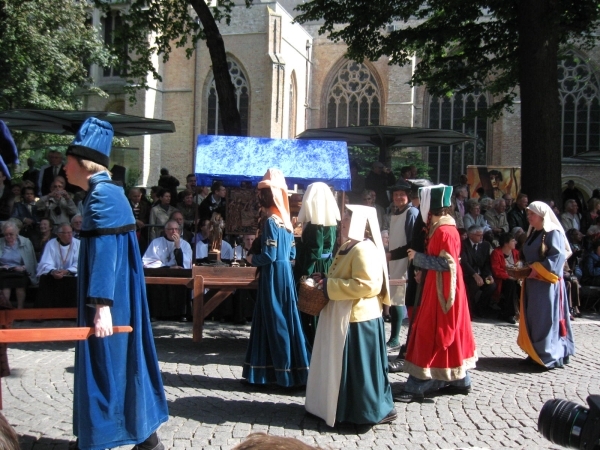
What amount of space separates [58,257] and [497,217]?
8.28 meters

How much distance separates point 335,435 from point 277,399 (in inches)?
42.3

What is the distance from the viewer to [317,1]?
14.8 metres

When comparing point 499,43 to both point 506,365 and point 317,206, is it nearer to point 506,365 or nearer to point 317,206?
point 506,365

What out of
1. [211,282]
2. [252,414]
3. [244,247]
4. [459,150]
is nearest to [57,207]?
[244,247]

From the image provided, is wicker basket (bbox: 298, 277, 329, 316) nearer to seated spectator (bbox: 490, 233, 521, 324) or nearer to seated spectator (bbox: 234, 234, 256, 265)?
seated spectator (bbox: 234, 234, 256, 265)

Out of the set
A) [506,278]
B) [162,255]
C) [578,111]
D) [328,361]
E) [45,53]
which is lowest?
[328,361]

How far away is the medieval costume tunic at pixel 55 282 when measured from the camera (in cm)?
982

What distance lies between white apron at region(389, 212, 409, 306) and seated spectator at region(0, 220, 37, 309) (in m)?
5.35

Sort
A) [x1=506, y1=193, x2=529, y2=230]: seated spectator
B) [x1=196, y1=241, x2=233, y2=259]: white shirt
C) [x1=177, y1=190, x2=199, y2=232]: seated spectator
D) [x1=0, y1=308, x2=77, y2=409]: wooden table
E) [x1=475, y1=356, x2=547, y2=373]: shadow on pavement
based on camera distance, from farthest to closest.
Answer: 1. [x1=506, y1=193, x2=529, y2=230]: seated spectator
2. [x1=177, y1=190, x2=199, y2=232]: seated spectator
3. [x1=196, y1=241, x2=233, y2=259]: white shirt
4. [x1=475, y1=356, x2=547, y2=373]: shadow on pavement
5. [x1=0, y1=308, x2=77, y2=409]: wooden table

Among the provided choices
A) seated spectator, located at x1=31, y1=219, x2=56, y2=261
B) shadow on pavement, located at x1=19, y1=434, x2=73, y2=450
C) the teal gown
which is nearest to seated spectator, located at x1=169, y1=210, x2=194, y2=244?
seated spectator, located at x1=31, y1=219, x2=56, y2=261

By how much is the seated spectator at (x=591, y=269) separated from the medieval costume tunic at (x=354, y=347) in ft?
26.7

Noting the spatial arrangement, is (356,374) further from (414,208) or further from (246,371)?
(414,208)

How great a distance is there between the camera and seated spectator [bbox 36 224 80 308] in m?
9.80

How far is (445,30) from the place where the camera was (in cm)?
1505
